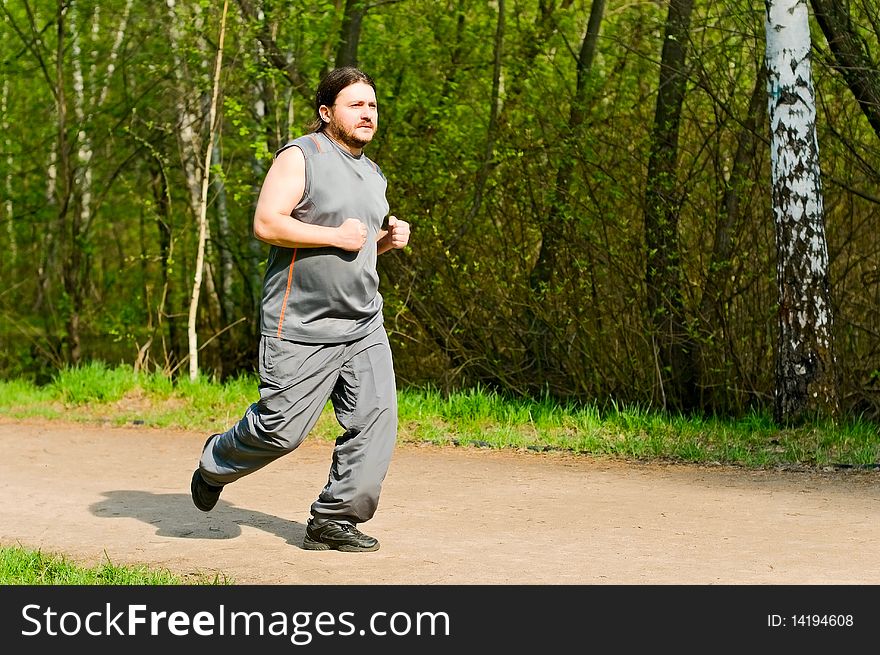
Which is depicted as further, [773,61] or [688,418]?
[688,418]

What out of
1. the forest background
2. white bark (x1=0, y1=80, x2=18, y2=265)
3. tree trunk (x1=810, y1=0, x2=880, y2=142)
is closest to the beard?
the forest background

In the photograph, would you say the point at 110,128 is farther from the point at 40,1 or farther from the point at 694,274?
the point at 694,274

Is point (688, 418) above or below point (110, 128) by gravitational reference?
below

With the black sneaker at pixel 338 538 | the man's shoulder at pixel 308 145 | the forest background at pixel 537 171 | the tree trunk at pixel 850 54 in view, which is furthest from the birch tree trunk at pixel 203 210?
the man's shoulder at pixel 308 145

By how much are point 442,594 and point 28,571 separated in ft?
5.98

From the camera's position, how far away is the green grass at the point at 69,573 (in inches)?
209

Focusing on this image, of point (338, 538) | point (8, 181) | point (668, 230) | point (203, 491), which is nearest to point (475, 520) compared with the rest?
point (338, 538)

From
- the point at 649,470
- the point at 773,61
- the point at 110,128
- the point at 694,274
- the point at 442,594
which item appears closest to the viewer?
the point at 442,594

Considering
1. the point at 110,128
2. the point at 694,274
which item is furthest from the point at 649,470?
the point at 110,128

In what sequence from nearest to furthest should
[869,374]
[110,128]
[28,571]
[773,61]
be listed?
1. [28,571]
2. [773,61]
3. [869,374]
4. [110,128]

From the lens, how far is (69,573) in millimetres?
5469

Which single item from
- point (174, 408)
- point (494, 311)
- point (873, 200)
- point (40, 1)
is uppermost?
point (40, 1)

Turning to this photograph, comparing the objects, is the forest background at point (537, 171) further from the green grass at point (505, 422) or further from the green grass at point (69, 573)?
the green grass at point (69, 573)

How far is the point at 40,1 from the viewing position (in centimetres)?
1831
